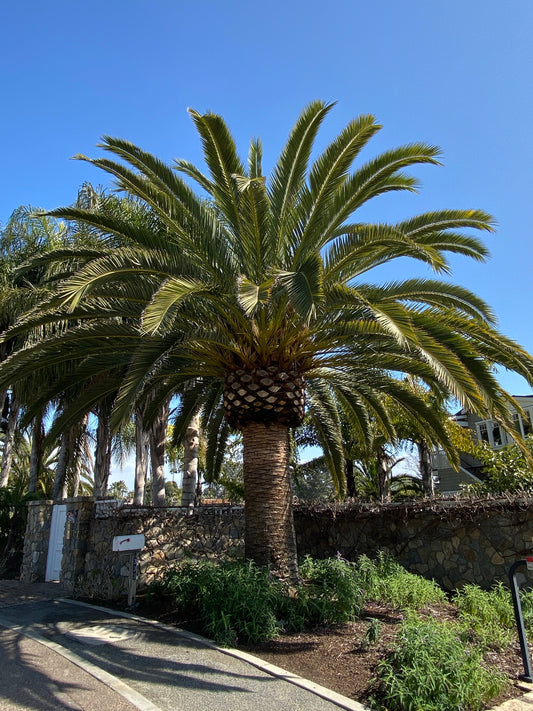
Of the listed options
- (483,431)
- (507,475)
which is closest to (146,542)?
(507,475)

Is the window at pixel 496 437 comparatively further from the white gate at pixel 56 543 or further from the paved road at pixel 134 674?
the paved road at pixel 134 674

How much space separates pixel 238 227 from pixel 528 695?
6919mm

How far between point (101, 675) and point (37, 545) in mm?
8725

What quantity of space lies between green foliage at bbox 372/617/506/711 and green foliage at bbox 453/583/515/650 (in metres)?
0.93

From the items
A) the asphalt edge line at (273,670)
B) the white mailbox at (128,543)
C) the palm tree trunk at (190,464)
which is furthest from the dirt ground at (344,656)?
the palm tree trunk at (190,464)

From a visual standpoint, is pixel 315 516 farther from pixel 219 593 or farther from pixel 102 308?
pixel 102 308

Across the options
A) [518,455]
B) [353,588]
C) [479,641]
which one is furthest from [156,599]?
[518,455]

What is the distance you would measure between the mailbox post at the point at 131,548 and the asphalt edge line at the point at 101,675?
1.70 metres

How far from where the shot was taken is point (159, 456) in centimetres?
1585

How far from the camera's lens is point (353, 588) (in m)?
7.52

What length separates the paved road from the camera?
16.3ft

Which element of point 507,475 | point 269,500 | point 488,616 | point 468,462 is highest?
point 468,462

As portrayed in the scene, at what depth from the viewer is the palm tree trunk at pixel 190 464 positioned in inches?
574

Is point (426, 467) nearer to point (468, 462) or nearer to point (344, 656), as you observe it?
point (468, 462)
